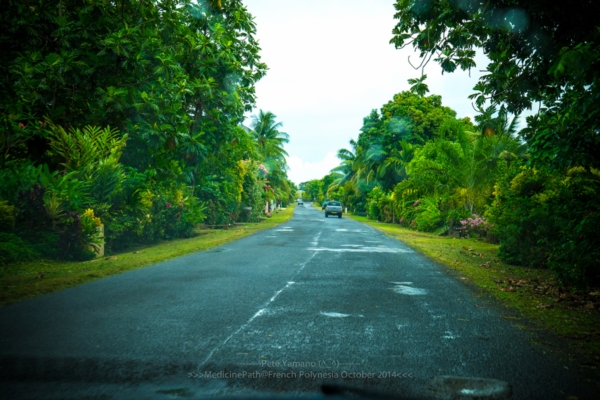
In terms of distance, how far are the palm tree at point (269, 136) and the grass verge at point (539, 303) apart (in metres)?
39.6

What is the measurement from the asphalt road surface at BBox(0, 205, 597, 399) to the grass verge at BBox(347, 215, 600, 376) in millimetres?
374

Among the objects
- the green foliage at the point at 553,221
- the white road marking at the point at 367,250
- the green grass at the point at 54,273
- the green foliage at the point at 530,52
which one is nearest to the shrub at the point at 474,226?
the green foliage at the point at 553,221

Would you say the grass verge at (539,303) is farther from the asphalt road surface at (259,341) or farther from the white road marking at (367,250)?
the white road marking at (367,250)

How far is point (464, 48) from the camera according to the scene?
9.97 m

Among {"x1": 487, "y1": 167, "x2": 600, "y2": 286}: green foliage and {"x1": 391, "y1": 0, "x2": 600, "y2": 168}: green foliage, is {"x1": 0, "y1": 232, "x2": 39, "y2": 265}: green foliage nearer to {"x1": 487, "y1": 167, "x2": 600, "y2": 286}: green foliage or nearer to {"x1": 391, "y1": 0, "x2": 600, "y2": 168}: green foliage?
{"x1": 391, "y1": 0, "x2": 600, "y2": 168}: green foliage

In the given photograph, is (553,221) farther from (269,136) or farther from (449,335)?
(269,136)

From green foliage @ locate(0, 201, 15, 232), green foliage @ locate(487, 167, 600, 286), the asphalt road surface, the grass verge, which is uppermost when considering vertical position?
green foliage @ locate(487, 167, 600, 286)

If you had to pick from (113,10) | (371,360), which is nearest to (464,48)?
(371,360)

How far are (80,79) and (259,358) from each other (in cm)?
1212

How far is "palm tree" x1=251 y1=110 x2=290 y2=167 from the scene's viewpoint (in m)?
51.8

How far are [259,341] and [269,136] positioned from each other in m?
48.7

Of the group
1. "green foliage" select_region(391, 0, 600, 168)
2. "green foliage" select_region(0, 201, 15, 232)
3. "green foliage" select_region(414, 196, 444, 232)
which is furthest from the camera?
"green foliage" select_region(414, 196, 444, 232)

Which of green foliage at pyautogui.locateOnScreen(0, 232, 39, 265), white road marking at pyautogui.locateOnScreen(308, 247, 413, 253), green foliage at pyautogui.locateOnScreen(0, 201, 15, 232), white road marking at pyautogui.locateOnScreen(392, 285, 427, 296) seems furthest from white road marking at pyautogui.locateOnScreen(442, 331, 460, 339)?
green foliage at pyautogui.locateOnScreen(0, 201, 15, 232)

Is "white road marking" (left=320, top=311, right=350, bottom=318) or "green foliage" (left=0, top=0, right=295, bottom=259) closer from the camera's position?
"white road marking" (left=320, top=311, right=350, bottom=318)
